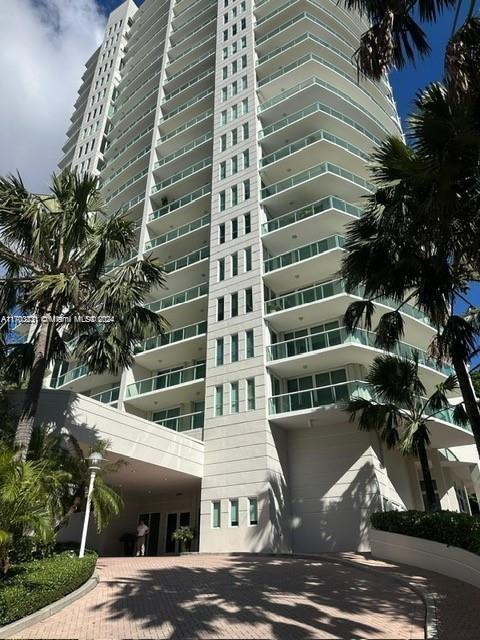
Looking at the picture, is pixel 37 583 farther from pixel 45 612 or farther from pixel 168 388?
pixel 168 388

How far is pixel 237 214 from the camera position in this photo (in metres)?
28.2

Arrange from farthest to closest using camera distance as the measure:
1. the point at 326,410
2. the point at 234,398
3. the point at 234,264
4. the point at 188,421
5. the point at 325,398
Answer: the point at 234,264, the point at 188,421, the point at 234,398, the point at 325,398, the point at 326,410

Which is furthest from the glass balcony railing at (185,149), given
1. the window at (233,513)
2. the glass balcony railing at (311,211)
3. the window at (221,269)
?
the window at (233,513)

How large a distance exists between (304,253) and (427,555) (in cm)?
1611

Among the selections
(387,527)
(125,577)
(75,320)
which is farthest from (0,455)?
(387,527)

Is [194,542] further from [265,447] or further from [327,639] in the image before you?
[327,639]

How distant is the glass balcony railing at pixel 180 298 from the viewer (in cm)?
2834

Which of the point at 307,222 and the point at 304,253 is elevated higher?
the point at 307,222

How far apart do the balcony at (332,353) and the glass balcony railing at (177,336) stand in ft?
17.7

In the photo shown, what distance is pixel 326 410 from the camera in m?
20.8

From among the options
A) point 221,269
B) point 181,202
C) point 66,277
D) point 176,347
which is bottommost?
point 66,277

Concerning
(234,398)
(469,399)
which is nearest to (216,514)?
(234,398)

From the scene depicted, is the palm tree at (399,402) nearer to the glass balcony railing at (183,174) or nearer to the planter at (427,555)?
the planter at (427,555)

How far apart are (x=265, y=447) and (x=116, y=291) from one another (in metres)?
11.0
